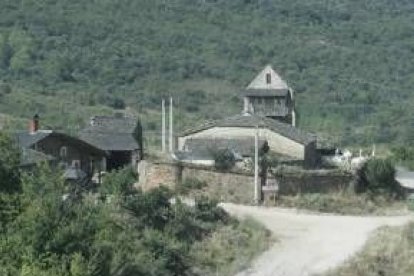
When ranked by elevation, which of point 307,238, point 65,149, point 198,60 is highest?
point 198,60

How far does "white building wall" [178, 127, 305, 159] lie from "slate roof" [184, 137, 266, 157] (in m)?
0.72

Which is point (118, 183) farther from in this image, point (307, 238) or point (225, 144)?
point (225, 144)

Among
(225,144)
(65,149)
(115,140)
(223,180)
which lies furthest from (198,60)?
(223,180)

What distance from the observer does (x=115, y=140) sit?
54.5 metres

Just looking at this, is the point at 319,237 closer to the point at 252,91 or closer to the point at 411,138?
the point at 252,91

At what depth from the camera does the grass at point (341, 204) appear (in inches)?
1831

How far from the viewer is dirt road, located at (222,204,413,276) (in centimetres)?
3919

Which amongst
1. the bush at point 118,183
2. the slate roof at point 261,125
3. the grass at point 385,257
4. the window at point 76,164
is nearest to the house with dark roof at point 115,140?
the window at point 76,164

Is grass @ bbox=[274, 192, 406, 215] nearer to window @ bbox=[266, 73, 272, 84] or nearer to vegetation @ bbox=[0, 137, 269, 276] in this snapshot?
vegetation @ bbox=[0, 137, 269, 276]

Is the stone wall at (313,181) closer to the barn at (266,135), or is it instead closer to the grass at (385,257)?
the barn at (266,135)

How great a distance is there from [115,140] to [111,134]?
1.15 meters

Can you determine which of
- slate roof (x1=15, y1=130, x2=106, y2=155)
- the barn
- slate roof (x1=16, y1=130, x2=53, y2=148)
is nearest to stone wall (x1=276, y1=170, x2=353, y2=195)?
the barn

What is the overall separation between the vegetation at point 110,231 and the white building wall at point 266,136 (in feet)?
33.9

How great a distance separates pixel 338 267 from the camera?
129 ft
